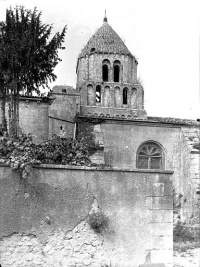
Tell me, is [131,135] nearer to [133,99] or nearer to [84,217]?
[84,217]

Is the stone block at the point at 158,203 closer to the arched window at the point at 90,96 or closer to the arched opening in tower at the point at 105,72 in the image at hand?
the arched window at the point at 90,96

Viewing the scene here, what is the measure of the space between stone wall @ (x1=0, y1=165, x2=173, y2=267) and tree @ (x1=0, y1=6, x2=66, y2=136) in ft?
10.4

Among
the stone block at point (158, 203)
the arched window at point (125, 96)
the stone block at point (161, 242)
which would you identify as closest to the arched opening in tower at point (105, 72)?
the arched window at point (125, 96)

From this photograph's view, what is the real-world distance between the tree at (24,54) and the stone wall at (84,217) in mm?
3159

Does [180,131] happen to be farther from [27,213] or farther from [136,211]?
[27,213]

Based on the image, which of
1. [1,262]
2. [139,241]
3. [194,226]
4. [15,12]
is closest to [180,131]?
[194,226]

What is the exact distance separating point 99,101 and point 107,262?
24.5 metres

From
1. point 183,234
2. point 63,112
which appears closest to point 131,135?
point 63,112

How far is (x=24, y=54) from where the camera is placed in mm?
12023

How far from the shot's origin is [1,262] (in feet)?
26.7

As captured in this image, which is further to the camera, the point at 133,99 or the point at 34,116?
the point at 133,99

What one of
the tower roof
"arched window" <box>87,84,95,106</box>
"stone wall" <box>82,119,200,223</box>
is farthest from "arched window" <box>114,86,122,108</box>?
"stone wall" <box>82,119,200,223</box>

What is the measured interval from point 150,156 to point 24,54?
1038 cm

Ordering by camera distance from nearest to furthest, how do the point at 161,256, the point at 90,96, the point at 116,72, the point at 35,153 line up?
the point at 161,256 → the point at 35,153 → the point at 90,96 → the point at 116,72
